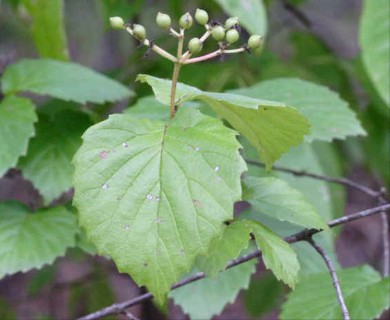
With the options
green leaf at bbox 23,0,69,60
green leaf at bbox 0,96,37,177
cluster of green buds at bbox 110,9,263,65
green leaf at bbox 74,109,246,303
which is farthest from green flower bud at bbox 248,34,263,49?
green leaf at bbox 23,0,69,60

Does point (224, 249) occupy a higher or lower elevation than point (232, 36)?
lower

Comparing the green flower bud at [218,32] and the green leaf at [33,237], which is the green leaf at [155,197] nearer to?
the green flower bud at [218,32]

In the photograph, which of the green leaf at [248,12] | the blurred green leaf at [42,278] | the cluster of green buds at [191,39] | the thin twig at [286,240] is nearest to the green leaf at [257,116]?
the cluster of green buds at [191,39]

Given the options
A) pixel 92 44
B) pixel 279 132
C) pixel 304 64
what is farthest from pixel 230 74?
pixel 92 44

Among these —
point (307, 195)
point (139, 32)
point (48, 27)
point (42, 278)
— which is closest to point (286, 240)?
point (139, 32)

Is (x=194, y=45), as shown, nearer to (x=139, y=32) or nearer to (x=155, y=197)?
(x=139, y=32)

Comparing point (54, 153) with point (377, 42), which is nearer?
point (54, 153)
